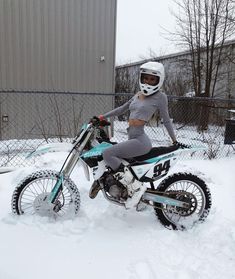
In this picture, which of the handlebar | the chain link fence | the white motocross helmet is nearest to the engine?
the handlebar

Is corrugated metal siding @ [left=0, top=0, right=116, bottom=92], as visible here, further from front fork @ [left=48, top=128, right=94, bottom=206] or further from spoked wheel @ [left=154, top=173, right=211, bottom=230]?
spoked wheel @ [left=154, top=173, right=211, bottom=230]

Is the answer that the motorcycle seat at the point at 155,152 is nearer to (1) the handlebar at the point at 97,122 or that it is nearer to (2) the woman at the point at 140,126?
A: (2) the woman at the point at 140,126

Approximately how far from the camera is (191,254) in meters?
2.96

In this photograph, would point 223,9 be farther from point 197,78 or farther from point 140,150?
point 140,150

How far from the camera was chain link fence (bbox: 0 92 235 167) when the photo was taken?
7238 millimetres

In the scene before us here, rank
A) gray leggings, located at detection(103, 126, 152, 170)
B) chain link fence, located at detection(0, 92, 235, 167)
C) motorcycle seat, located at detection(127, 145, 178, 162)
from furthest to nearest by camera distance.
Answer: chain link fence, located at detection(0, 92, 235, 167) < motorcycle seat, located at detection(127, 145, 178, 162) < gray leggings, located at detection(103, 126, 152, 170)

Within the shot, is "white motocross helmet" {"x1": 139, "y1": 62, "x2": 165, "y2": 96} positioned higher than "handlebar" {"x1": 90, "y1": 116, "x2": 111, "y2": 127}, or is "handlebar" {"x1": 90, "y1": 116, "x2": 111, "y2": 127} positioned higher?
"white motocross helmet" {"x1": 139, "y1": 62, "x2": 165, "y2": 96}

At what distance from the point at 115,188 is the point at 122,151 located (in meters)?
0.41

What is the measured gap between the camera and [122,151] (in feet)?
10.6

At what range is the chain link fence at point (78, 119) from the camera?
23.7 ft

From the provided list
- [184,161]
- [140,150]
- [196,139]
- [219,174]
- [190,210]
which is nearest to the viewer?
[140,150]

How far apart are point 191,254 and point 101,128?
5.02 feet

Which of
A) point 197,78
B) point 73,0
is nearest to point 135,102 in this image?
point 73,0

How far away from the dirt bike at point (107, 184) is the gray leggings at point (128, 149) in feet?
0.29
